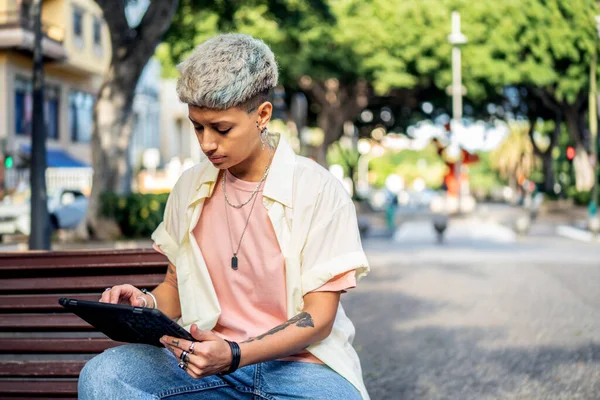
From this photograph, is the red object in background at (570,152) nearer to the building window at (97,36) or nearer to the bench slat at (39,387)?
the building window at (97,36)

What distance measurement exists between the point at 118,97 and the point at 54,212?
595 centimetres

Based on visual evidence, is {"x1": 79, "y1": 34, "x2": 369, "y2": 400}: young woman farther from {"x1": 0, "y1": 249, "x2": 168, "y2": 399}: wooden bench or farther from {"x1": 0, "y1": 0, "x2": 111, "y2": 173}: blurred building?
{"x1": 0, "y1": 0, "x2": 111, "y2": 173}: blurred building

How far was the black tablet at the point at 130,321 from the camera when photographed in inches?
89.7

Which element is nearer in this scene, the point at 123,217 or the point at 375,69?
the point at 123,217

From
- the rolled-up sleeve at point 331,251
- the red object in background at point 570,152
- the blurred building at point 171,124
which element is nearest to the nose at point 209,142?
the rolled-up sleeve at point 331,251

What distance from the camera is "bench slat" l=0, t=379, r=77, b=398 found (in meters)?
3.27

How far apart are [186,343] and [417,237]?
23.0 metres

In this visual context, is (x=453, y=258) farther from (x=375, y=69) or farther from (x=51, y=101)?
(x=51, y=101)

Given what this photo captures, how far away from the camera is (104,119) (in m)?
18.9

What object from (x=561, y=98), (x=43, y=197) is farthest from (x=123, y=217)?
(x=561, y=98)

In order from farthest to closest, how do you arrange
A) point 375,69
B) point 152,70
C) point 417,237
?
1. point 152,70
2. point 375,69
3. point 417,237

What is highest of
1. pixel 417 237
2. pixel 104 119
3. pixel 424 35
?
pixel 424 35

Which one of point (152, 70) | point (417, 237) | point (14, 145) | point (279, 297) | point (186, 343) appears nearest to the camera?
point (186, 343)

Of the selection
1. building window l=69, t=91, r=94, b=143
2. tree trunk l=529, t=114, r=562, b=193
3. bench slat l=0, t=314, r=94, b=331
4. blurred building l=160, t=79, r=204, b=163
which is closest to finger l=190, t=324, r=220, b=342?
bench slat l=0, t=314, r=94, b=331
